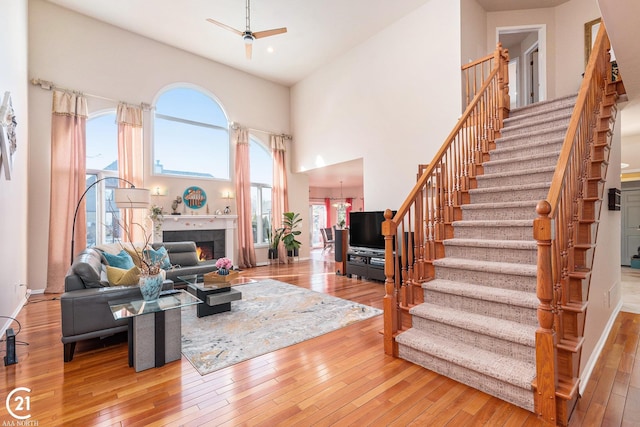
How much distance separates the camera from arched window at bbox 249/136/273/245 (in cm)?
816

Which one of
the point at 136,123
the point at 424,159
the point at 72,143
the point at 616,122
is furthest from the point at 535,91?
the point at 72,143

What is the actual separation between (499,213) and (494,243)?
0.59 metres

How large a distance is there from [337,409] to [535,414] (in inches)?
47.3

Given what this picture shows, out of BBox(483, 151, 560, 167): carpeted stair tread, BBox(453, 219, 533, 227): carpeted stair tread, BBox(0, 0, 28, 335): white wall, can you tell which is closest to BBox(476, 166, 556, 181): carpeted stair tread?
BBox(483, 151, 560, 167): carpeted stair tread

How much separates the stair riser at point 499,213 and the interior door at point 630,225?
6450mm

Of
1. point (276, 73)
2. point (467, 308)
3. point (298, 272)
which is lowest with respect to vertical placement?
point (298, 272)

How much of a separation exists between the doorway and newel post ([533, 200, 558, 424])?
5.53 metres

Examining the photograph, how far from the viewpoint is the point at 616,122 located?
3258mm

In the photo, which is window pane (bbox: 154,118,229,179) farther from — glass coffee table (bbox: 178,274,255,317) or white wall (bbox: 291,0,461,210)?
glass coffee table (bbox: 178,274,255,317)

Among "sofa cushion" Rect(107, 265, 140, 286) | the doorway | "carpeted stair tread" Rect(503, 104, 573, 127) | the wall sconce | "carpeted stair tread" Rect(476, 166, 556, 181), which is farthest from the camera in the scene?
the wall sconce

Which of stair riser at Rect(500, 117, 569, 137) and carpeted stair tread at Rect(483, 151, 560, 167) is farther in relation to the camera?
stair riser at Rect(500, 117, 569, 137)

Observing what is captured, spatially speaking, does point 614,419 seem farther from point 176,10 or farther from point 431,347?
point 176,10

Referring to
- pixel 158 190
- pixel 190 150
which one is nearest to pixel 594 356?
pixel 158 190

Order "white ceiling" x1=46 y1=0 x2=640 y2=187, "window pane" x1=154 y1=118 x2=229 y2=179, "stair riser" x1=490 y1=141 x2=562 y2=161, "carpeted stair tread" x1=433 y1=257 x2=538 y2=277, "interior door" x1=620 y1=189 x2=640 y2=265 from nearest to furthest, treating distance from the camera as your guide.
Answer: "carpeted stair tread" x1=433 y1=257 x2=538 y2=277
"stair riser" x1=490 y1=141 x2=562 y2=161
"white ceiling" x1=46 y1=0 x2=640 y2=187
"window pane" x1=154 y1=118 x2=229 y2=179
"interior door" x1=620 y1=189 x2=640 y2=265
